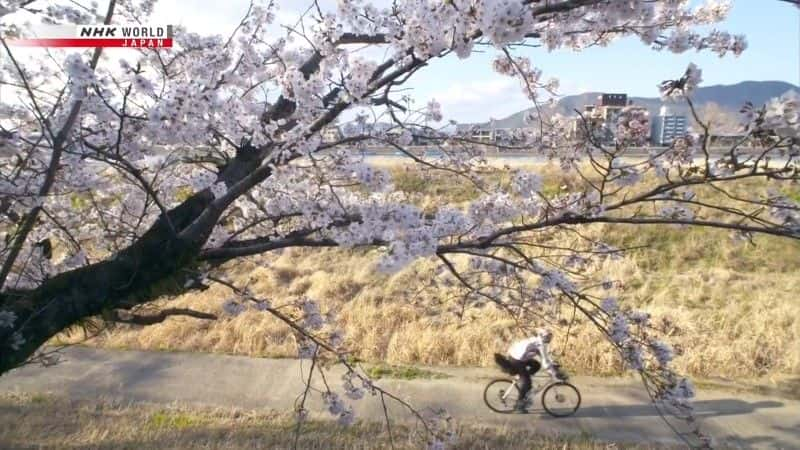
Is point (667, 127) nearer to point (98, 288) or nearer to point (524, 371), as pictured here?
point (98, 288)

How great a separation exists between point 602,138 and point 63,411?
5.74m

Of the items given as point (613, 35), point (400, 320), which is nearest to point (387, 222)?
point (613, 35)

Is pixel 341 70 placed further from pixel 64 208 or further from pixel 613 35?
pixel 64 208

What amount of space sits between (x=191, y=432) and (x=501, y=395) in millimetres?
3346

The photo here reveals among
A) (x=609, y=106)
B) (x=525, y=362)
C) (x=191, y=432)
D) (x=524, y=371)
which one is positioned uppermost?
(x=609, y=106)

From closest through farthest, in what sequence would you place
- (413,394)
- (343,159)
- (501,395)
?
(343,159)
(501,395)
(413,394)

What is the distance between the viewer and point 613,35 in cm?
271

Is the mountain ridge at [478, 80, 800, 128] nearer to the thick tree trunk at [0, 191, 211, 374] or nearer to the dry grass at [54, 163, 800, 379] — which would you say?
the thick tree trunk at [0, 191, 211, 374]

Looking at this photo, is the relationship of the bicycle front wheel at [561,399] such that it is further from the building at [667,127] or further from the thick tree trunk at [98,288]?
the thick tree trunk at [98,288]

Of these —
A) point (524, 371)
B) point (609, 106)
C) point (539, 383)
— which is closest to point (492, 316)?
point (539, 383)

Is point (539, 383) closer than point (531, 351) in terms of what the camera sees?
No

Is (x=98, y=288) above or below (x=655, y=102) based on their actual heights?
below

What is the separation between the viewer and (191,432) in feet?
17.3

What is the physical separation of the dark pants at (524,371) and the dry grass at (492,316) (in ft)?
3.23
